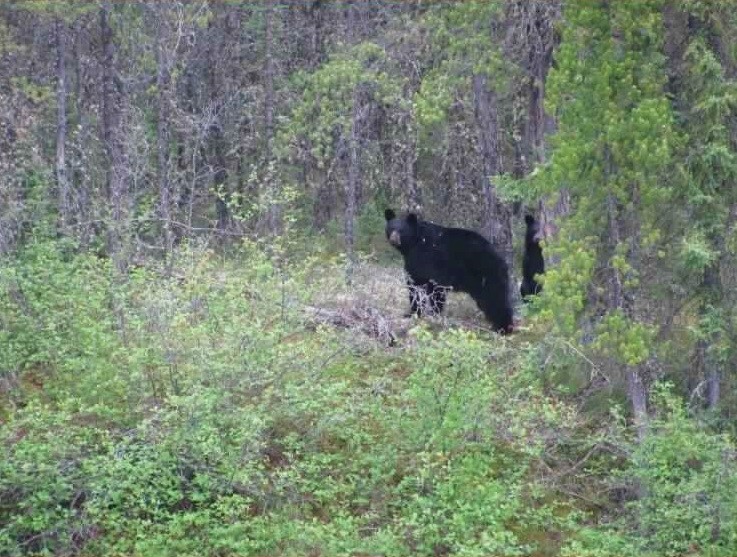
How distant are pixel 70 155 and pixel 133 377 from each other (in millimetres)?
9689

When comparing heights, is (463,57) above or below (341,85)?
above

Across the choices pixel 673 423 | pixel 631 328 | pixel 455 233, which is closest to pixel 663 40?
pixel 631 328

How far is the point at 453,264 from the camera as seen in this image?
14227 mm

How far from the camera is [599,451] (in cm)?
1012

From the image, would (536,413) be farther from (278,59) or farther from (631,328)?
(278,59)

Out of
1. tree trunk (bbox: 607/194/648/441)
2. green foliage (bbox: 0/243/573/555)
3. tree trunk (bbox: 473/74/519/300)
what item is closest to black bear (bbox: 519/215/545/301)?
tree trunk (bbox: 473/74/519/300)

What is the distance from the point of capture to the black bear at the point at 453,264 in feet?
45.0

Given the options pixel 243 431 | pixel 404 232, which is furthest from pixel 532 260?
pixel 243 431

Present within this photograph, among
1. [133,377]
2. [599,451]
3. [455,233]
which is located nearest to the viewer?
[133,377]

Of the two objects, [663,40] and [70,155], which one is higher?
[663,40]

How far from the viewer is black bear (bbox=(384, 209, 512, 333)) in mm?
13719

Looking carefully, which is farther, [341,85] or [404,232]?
[404,232]

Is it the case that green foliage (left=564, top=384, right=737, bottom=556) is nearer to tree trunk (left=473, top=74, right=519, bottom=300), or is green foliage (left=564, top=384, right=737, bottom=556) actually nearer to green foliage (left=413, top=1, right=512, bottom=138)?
green foliage (left=413, top=1, right=512, bottom=138)

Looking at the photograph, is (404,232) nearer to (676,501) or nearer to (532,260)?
(532,260)
